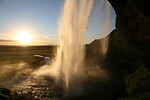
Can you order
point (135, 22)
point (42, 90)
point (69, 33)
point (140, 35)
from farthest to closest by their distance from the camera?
point (69, 33) → point (42, 90) → point (135, 22) → point (140, 35)

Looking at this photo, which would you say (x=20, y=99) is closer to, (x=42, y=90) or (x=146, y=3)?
(x=42, y=90)

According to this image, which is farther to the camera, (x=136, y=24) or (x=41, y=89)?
(x=41, y=89)

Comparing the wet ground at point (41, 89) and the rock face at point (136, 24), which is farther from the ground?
the rock face at point (136, 24)

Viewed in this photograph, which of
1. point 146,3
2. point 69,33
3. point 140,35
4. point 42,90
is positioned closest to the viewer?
point 146,3

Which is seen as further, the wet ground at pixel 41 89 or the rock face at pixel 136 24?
the wet ground at pixel 41 89

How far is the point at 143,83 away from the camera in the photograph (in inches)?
571

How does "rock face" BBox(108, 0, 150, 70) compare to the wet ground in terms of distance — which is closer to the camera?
"rock face" BBox(108, 0, 150, 70)

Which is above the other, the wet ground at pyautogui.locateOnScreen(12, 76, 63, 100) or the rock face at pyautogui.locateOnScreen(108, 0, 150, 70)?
the rock face at pyautogui.locateOnScreen(108, 0, 150, 70)

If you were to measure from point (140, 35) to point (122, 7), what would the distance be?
3.93 meters

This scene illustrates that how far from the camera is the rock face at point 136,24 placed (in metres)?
10.1

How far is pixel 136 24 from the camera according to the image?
1279cm

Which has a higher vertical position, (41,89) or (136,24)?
(136,24)

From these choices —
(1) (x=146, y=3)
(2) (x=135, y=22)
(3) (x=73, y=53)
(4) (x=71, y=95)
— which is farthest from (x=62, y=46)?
(1) (x=146, y=3)

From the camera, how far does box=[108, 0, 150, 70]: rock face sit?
10133 mm
